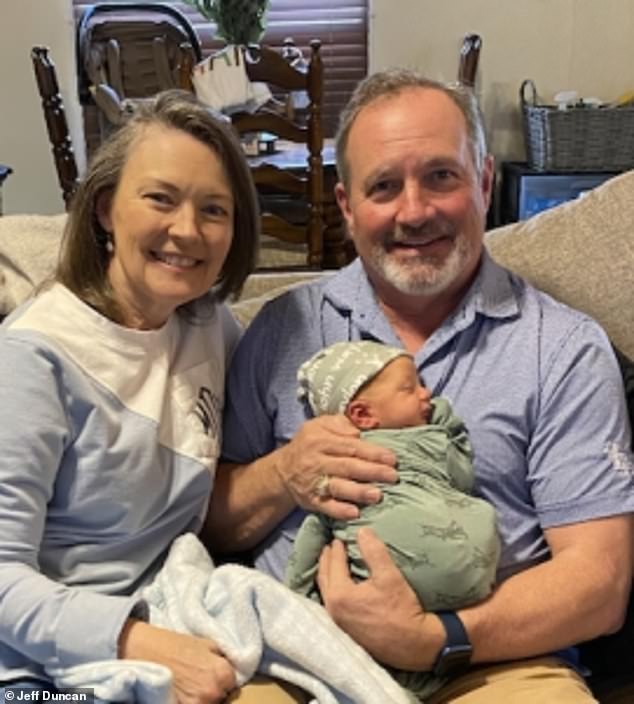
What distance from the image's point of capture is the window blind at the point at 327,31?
4.14m

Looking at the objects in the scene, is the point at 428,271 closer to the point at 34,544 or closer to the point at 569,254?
the point at 569,254

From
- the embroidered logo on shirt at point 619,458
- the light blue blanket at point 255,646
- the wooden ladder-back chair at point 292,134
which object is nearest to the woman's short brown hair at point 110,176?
the light blue blanket at point 255,646

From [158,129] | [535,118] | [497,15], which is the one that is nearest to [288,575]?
[158,129]

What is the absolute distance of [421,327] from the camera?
1.54 metres

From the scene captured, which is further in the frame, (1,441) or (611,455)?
(611,455)

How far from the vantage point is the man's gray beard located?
147cm

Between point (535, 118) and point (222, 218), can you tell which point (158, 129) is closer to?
point (222, 218)

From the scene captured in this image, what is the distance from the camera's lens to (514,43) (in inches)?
161

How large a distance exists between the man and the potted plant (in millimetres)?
1987

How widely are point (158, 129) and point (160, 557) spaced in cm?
64

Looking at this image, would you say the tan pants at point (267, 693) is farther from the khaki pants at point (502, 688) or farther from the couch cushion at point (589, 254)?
the couch cushion at point (589, 254)

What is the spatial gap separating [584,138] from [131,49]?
1.84 meters

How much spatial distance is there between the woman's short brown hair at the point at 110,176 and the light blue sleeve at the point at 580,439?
574 millimetres

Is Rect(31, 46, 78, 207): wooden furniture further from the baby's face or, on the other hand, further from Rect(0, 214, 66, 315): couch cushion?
the baby's face
